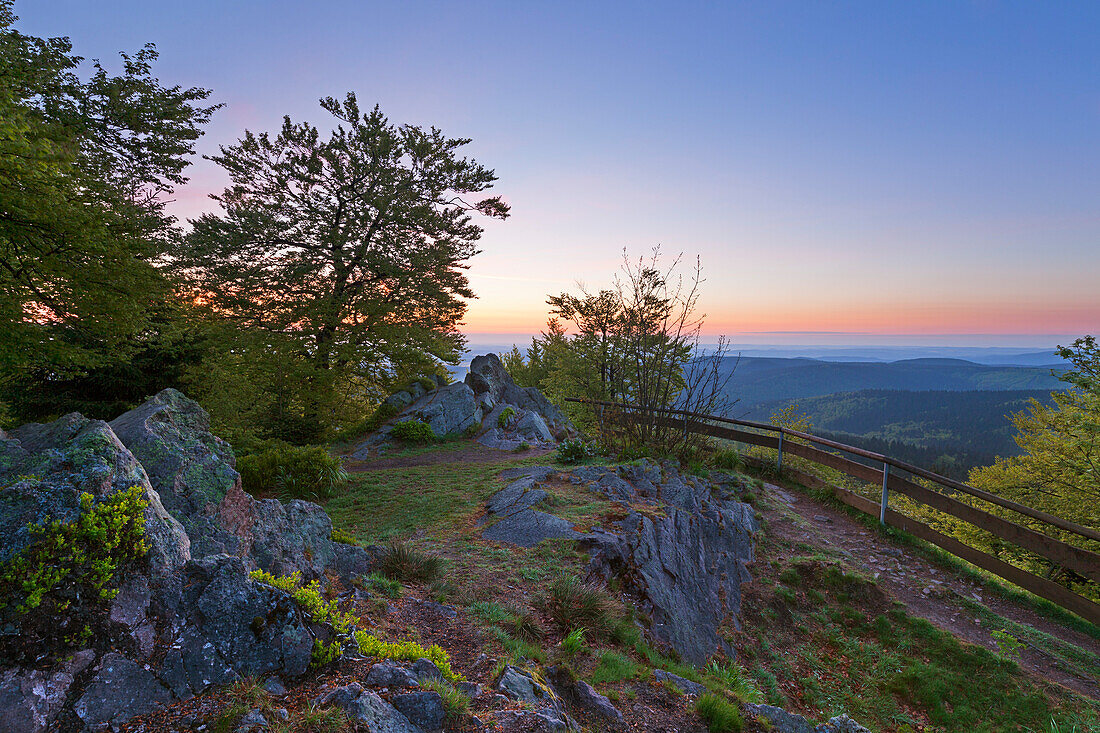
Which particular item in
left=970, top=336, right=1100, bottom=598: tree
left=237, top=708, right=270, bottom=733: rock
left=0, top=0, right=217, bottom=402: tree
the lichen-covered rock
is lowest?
left=970, top=336, right=1100, bottom=598: tree

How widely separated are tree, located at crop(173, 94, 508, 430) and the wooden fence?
10.3 meters

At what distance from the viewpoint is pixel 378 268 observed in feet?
55.3

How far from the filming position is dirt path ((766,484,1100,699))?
534 centimetres

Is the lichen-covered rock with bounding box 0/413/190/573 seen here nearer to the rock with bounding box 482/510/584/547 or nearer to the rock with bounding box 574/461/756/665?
the rock with bounding box 482/510/584/547

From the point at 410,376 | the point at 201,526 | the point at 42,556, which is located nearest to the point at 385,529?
the point at 201,526

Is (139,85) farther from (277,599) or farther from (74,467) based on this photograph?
(277,599)

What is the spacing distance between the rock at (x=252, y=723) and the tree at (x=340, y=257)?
13.6 meters

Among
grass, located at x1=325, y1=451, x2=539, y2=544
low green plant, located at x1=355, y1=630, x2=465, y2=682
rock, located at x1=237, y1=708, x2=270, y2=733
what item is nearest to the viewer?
rock, located at x1=237, y1=708, x2=270, y2=733

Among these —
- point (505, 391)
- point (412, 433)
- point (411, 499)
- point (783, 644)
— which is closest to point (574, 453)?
point (411, 499)

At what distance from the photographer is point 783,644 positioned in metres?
5.82

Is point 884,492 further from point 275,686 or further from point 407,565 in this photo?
point 275,686

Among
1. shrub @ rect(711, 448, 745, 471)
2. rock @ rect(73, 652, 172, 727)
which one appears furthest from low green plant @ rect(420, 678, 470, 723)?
shrub @ rect(711, 448, 745, 471)

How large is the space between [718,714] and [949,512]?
617 centimetres

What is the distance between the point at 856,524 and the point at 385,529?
333 inches
